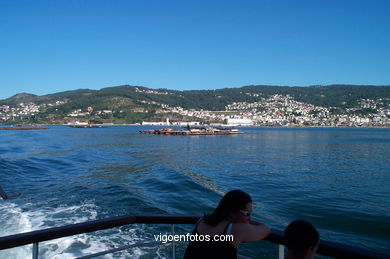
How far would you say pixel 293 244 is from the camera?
1.87 metres

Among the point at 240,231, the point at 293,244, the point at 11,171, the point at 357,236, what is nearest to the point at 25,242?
the point at 240,231

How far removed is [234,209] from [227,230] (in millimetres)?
147

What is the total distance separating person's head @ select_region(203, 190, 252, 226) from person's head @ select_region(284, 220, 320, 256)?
1.28 feet

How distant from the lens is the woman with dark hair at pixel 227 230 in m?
2.16

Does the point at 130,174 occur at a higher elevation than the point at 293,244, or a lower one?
lower

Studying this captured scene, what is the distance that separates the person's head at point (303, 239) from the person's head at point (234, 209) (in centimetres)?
39

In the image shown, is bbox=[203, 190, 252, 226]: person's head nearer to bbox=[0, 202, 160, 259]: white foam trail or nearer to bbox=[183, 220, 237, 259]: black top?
bbox=[183, 220, 237, 259]: black top

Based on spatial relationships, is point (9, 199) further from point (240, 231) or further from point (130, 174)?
point (240, 231)

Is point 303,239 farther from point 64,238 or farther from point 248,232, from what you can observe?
point 64,238

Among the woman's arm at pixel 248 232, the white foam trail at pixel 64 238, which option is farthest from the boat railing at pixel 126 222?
the white foam trail at pixel 64 238

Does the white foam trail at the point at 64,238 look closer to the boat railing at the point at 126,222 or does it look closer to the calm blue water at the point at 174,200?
the calm blue water at the point at 174,200

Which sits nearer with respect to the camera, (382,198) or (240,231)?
(240,231)

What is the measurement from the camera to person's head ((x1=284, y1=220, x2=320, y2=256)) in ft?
6.08

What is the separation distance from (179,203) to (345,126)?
198 meters
